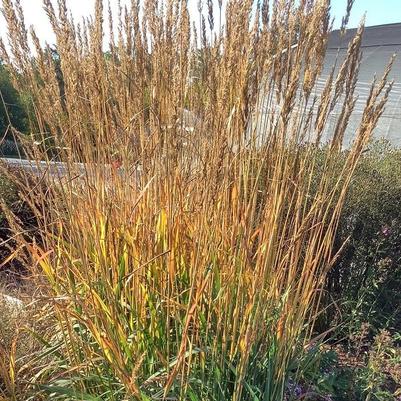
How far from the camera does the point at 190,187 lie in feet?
6.61

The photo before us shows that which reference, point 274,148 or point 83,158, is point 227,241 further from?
point 83,158

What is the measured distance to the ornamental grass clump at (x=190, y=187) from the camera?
156 cm

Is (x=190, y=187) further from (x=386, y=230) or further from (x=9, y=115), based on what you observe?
(x=386, y=230)

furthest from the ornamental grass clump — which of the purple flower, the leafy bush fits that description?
the purple flower

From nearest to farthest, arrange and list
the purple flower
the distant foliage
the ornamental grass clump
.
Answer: the ornamental grass clump, the distant foliage, the purple flower

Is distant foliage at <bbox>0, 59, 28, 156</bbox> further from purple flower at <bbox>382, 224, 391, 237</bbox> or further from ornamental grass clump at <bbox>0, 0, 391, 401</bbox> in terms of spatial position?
purple flower at <bbox>382, 224, 391, 237</bbox>

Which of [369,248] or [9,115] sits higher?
[9,115]

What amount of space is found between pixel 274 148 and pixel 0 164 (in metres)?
1.08

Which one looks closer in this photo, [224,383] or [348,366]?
[224,383]

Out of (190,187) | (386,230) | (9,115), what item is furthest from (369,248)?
(9,115)

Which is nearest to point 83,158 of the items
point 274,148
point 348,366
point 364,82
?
point 274,148

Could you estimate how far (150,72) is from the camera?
72.8 inches

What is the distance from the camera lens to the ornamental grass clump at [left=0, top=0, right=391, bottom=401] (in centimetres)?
156

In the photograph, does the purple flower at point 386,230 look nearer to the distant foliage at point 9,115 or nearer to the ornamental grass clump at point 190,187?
Result: the ornamental grass clump at point 190,187
